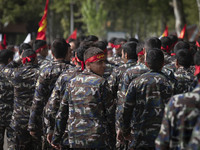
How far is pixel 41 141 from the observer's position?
7617 millimetres

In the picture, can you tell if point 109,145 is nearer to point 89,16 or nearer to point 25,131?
point 25,131

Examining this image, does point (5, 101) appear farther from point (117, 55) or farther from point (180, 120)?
point (180, 120)

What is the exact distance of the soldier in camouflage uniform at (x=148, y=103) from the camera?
209 inches

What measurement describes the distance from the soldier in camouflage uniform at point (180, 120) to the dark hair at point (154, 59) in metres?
1.65

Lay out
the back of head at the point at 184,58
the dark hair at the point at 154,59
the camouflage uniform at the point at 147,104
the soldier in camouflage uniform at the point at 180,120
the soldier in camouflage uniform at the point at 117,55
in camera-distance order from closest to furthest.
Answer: the soldier in camouflage uniform at the point at 180,120
the camouflage uniform at the point at 147,104
the dark hair at the point at 154,59
the back of head at the point at 184,58
the soldier in camouflage uniform at the point at 117,55

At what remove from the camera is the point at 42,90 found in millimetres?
6547

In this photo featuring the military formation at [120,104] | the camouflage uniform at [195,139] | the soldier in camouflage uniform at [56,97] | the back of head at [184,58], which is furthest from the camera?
the back of head at [184,58]

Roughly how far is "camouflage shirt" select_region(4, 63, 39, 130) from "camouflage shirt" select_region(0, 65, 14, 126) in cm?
54

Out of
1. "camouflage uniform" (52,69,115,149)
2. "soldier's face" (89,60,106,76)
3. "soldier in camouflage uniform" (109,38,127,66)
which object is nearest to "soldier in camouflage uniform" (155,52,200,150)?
"camouflage uniform" (52,69,115,149)

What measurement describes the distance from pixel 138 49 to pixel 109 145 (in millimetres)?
2022

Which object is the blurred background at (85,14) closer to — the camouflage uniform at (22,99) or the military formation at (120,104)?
the camouflage uniform at (22,99)

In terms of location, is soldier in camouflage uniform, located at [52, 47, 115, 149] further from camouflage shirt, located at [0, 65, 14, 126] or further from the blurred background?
the blurred background

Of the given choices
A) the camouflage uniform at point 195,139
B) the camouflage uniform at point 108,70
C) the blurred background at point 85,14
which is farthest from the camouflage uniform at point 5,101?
the blurred background at point 85,14

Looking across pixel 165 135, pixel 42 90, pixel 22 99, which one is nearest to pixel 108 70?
pixel 42 90
